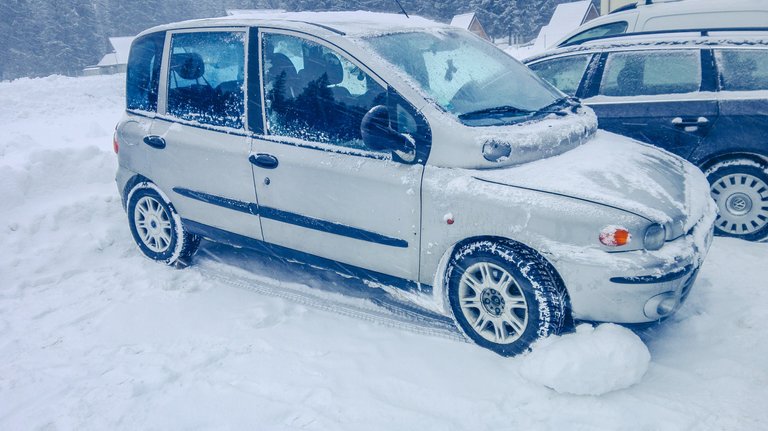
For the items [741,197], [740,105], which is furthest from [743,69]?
[741,197]

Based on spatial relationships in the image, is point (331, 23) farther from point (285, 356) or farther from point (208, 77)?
point (285, 356)

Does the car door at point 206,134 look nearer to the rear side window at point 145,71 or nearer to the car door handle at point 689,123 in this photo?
the rear side window at point 145,71

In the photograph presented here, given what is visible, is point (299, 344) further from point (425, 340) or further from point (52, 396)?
point (52, 396)

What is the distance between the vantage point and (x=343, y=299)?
13.7ft

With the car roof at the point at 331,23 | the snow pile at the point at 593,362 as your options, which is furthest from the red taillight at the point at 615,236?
the car roof at the point at 331,23

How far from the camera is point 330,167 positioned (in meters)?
3.62

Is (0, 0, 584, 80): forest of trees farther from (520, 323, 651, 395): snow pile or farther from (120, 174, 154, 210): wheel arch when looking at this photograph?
(520, 323, 651, 395): snow pile

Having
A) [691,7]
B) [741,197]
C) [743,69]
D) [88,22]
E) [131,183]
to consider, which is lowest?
[741,197]

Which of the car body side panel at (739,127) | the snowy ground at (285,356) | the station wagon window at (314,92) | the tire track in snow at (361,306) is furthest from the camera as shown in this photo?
the car body side panel at (739,127)

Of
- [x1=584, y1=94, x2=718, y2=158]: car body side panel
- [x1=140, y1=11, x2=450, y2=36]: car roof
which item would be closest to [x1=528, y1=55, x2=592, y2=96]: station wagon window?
[x1=584, y1=94, x2=718, y2=158]: car body side panel

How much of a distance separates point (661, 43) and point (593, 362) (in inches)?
139

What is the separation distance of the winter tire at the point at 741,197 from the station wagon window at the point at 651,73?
2.54 ft

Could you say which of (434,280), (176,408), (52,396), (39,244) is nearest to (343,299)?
(434,280)

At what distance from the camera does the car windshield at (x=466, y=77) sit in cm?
351
